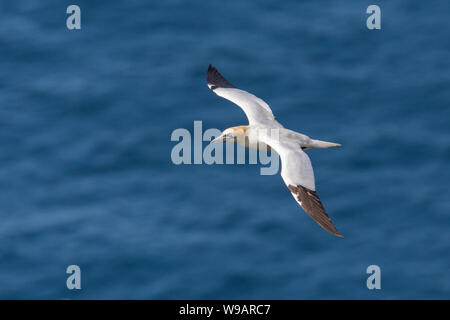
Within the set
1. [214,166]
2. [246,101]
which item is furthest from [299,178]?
[214,166]

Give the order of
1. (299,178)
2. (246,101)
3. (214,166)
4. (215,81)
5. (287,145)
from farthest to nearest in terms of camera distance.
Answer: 1. (214,166)
2. (215,81)
3. (246,101)
4. (287,145)
5. (299,178)

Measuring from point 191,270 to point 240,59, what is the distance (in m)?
9.15

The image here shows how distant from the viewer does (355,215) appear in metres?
39.6

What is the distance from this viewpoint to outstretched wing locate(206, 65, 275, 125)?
33219mm

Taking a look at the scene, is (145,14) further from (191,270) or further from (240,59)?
(191,270)

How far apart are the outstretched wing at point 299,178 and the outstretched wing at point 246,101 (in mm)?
2329

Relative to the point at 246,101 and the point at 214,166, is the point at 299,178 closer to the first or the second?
the point at 246,101

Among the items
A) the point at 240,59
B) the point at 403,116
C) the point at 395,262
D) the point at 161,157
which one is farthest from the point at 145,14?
the point at 395,262

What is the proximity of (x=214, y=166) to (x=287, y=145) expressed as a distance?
9.98 meters

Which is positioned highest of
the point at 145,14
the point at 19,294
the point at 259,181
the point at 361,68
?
the point at 145,14

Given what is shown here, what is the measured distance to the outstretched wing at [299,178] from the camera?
29.4 m

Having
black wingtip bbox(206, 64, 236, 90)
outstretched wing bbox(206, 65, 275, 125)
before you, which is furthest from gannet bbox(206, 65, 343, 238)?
black wingtip bbox(206, 64, 236, 90)

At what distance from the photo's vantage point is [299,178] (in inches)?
1180

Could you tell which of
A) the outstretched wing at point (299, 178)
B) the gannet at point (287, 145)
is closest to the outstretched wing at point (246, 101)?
the gannet at point (287, 145)
